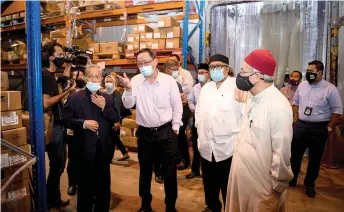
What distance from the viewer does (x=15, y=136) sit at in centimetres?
269

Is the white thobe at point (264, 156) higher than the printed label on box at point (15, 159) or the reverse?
higher

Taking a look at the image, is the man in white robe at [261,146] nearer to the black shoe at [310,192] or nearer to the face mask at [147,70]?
the face mask at [147,70]

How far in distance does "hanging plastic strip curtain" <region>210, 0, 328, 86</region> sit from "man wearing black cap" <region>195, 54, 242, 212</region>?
3.63 meters

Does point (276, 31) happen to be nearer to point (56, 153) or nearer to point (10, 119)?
Answer: point (56, 153)

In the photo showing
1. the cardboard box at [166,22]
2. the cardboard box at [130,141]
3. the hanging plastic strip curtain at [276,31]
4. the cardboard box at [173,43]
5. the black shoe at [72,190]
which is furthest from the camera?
the cardboard box at [130,141]

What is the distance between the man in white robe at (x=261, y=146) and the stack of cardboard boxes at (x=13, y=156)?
201cm

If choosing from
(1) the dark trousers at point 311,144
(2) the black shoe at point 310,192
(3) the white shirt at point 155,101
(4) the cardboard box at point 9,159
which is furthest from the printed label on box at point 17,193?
(2) the black shoe at point 310,192

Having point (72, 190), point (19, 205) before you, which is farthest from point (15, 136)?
point (72, 190)

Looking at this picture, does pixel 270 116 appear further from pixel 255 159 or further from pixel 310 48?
pixel 310 48

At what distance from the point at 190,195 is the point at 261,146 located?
2.15 metres

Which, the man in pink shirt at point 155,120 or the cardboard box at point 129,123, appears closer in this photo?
the man in pink shirt at point 155,120

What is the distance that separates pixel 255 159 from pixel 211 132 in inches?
32.5

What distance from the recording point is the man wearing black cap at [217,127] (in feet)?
8.43

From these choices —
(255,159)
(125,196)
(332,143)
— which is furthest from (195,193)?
(332,143)
